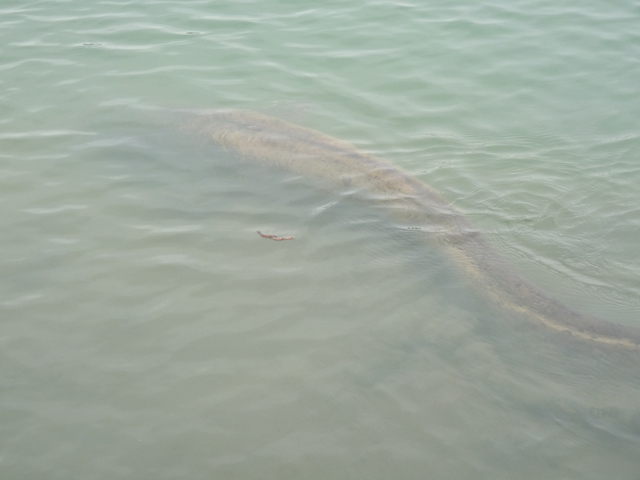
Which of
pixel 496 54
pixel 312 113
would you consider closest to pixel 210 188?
pixel 312 113

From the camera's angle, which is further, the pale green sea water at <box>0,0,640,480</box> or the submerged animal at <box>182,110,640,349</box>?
the submerged animal at <box>182,110,640,349</box>

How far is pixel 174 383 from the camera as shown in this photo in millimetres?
3633

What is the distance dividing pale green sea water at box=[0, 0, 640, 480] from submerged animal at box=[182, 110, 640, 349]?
145 mm

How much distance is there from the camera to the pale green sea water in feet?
10.7

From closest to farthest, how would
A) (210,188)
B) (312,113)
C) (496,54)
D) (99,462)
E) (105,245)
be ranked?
(99,462) → (105,245) → (210,188) → (312,113) → (496,54)

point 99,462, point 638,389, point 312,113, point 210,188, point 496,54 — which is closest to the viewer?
point 99,462

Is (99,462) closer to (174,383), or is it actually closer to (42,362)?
(174,383)

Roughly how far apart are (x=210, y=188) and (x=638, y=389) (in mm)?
3824

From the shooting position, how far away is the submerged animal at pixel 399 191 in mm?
3812

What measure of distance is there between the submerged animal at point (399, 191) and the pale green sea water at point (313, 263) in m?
0.14

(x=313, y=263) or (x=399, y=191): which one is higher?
(x=399, y=191)

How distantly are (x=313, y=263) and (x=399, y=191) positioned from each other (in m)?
1.20

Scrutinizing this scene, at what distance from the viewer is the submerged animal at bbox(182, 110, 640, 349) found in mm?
3812

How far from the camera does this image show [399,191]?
5.24m
